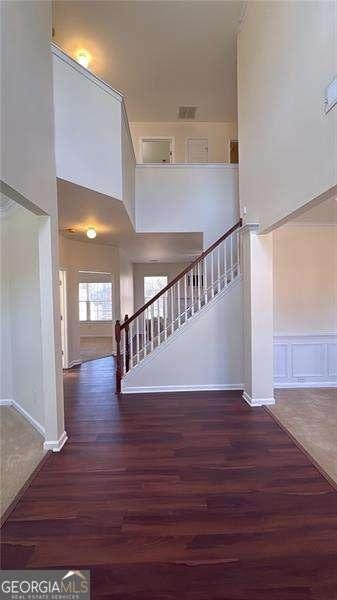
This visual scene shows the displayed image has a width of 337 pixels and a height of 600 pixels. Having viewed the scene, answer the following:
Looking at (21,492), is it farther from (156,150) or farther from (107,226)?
(156,150)

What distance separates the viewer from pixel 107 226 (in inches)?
216

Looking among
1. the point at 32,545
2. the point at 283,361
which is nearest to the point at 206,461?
the point at 32,545

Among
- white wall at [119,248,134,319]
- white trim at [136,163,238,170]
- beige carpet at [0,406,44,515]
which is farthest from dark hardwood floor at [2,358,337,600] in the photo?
white wall at [119,248,134,319]

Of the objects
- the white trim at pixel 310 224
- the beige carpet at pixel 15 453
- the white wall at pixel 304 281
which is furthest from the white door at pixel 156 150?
the beige carpet at pixel 15 453

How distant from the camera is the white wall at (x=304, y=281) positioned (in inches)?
189

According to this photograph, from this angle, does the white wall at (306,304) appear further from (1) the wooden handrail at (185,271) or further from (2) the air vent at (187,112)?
(2) the air vent at (187,112)

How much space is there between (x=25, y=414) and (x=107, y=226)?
3.24 meters

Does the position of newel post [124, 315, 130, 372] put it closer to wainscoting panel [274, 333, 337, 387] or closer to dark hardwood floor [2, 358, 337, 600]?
dark hardwood floor [2, 358, 337, 600]

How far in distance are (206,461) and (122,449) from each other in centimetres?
81

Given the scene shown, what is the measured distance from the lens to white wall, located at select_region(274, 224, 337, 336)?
4.80 metres

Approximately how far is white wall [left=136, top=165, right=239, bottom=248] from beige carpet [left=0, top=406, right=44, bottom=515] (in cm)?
366

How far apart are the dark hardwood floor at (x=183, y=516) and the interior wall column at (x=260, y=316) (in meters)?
0.63

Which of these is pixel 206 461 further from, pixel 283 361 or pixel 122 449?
pixel 283 361

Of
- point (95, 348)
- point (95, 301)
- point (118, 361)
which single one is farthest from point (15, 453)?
point (95, 301)
